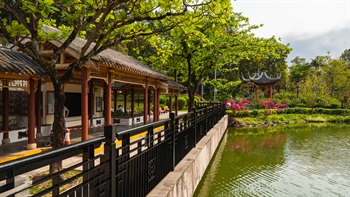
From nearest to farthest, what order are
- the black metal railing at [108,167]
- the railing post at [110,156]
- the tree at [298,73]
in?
the black metal railing at [108,167]
the railing post at [110,156]
the tree at [298,73]

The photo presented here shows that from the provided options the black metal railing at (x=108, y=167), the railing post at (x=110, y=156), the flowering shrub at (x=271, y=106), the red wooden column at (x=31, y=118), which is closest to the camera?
the black metal railing at (x=108, y=167)

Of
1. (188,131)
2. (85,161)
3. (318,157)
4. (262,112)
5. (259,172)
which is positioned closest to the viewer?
(85,161)

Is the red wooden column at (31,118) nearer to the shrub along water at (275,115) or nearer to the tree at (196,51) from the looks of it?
the tree at (196,51)

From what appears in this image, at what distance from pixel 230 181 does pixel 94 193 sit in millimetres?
6170

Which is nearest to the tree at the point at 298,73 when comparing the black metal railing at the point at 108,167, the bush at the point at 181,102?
the bush at the point at 181,102

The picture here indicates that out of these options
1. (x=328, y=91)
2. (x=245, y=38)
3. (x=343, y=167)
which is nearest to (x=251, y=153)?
(x=343, y=167)

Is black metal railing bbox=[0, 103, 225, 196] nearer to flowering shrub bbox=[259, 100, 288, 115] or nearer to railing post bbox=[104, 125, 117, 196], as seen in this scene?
railing post bbox=[104, 125, 117, 196]

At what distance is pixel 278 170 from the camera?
9.31 m

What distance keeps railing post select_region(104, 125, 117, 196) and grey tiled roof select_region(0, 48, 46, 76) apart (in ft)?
16.2

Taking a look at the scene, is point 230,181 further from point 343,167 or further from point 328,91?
point 328,91

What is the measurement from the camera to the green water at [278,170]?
7.29m

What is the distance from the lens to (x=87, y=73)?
755 cm

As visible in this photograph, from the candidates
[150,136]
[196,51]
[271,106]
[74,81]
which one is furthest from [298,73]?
[150,136]

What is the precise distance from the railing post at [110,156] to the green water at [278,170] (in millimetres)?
4633
